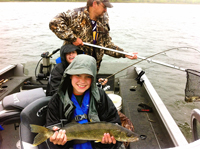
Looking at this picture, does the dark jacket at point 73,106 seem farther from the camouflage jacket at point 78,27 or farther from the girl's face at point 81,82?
the camouflage jacket at point 78,27

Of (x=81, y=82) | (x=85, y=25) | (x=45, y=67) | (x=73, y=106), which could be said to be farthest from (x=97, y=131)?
(x=45, y=67)

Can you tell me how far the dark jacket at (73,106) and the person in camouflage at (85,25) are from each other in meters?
1.48

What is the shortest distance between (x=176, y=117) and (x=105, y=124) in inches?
218

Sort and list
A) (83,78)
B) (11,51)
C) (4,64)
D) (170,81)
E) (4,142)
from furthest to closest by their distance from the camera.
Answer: (11,51) < (4,64) < (170,81) < (4,142) < (83,78)

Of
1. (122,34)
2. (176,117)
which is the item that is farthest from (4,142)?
(122,34)

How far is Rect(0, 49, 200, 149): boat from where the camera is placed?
2438mm

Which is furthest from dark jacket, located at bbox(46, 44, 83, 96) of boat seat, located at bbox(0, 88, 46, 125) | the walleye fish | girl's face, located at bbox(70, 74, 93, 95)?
the walleye fish

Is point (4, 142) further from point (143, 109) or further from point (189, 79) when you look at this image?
point (189, 79)

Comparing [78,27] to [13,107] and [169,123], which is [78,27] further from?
[169,123]

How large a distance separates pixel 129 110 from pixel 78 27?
1837 millimetres

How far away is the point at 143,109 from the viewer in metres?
3.53

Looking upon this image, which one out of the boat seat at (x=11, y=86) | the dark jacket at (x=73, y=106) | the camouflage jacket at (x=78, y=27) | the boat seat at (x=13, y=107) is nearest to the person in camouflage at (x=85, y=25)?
the camouflage jacket at (x=78, y=27)

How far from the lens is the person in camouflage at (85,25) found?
10.7ft

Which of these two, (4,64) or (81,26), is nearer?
(81,26)
